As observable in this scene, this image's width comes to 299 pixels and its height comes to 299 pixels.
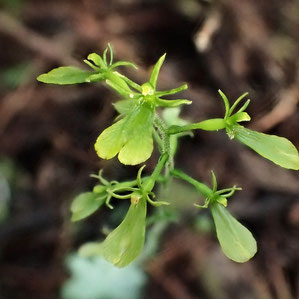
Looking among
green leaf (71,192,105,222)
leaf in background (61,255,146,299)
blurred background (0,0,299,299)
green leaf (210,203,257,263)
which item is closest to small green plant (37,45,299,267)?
green leaf (210,203,257,263)

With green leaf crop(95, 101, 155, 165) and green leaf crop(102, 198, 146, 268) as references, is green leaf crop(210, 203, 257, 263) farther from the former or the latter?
green leaf crop(95, 101, 155, 165)

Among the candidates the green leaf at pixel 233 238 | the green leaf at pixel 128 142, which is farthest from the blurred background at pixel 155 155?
the green leaf at pixel 128 142

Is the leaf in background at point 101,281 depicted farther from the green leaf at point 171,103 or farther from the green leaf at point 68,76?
the green leaf at point 171,103

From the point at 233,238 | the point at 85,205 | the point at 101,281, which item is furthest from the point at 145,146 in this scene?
the point at 101,281

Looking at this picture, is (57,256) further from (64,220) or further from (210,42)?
(210,42)

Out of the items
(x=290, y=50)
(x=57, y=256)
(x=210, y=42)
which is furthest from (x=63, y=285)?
(x=290, y=50)
